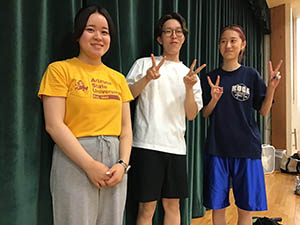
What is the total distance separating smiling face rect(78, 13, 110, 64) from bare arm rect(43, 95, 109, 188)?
0.79ft

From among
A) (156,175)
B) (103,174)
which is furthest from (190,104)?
(103,174)

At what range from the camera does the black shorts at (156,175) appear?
1.38 meters

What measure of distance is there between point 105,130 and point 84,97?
16 centimetres

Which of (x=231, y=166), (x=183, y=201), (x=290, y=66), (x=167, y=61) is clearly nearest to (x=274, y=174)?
(x=290, y=66)

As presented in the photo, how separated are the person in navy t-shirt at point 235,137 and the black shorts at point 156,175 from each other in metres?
0.26

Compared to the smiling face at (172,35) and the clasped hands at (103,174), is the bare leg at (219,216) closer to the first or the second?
the clasped hands at (103,174)

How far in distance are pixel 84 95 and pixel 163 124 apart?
1.68 ft

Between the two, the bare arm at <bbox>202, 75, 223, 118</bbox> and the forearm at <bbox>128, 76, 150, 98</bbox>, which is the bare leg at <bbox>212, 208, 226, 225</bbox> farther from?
the forearm at <bbox>128, 76, 150, 98</bbox>

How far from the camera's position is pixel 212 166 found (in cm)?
163

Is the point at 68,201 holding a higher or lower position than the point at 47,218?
higher

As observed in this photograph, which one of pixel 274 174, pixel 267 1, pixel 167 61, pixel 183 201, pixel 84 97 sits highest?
pixel 267 1

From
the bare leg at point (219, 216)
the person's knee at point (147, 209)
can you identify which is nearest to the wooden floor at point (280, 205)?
the bare leg at point (219, 216)

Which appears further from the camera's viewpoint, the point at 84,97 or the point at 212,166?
the point at 212,166

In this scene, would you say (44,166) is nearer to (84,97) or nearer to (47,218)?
(47,218)
